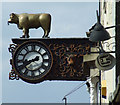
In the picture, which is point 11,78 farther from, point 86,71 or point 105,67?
point 105,67

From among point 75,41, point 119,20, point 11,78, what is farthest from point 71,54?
point 119,20

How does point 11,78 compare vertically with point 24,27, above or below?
below

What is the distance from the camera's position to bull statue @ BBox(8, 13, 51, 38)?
32.1m

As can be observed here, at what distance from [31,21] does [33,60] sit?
1.76m

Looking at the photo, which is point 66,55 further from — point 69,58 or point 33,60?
point 33,60

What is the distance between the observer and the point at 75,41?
31.3m

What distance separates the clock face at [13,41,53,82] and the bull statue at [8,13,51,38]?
1.82ft

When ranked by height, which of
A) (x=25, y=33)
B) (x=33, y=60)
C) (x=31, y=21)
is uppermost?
(x=31, y=21)

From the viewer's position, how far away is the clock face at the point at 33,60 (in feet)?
103

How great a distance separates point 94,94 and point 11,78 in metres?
3.45

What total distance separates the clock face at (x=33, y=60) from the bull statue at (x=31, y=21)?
0.56m

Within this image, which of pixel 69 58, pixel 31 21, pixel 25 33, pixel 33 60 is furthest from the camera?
pixel 31 21

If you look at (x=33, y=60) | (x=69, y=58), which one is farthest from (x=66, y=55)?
(x=33, y=60)

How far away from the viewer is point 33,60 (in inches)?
1244
